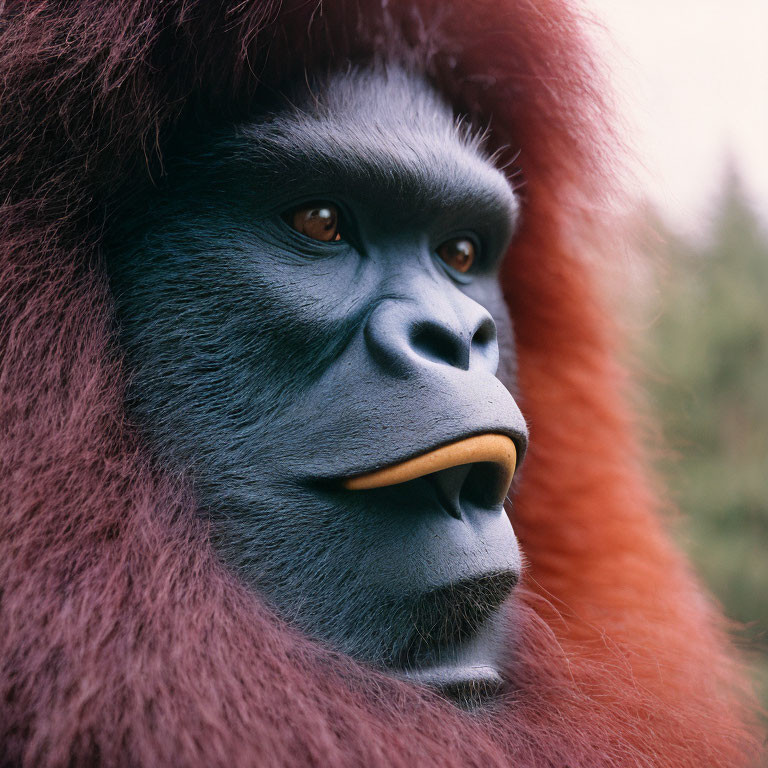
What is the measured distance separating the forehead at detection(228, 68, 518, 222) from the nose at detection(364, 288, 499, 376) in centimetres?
14

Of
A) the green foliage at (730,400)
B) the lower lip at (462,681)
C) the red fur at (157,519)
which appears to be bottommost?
the green foliage at (730,400)

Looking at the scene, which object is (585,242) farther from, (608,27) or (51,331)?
(51,331)

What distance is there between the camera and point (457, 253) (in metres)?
1.05

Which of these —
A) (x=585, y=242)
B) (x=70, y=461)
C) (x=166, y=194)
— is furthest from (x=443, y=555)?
(x=585, y=242)

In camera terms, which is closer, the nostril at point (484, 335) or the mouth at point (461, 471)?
the mouth at point (461, 471)

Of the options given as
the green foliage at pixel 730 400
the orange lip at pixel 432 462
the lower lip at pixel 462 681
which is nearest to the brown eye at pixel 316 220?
the orange lip at pixel 432 462

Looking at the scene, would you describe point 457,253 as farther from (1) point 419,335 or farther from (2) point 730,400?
(2) point 730,400

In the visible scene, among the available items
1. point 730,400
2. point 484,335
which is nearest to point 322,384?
point 484,335

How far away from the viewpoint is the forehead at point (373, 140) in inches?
32.9

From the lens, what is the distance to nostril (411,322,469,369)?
2.68ft

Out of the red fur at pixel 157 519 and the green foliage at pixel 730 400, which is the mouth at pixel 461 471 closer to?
the red fur at pixel 157 519

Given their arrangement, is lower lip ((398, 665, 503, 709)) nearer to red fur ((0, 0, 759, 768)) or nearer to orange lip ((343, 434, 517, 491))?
red fur ((0, 0, 759, 768))

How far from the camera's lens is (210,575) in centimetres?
75

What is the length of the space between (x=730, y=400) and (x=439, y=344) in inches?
223
